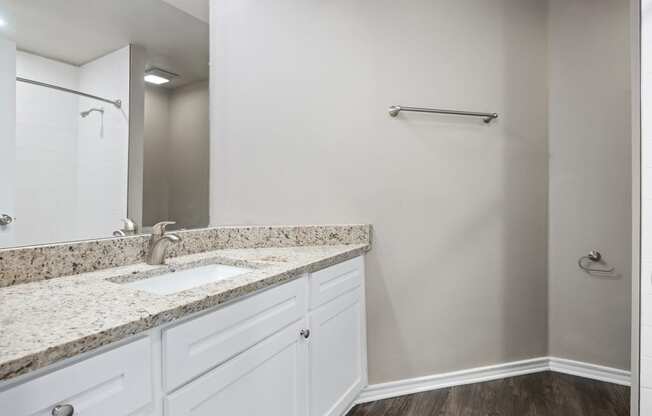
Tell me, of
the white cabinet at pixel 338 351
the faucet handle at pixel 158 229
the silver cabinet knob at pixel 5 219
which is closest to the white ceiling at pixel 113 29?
the silver cabinet knob at pixel 5 219

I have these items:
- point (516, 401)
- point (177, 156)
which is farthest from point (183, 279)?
point (516, 401)

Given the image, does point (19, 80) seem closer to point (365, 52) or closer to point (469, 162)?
point (365, 52)

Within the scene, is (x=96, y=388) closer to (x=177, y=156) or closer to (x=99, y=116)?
(x=99, y=116)

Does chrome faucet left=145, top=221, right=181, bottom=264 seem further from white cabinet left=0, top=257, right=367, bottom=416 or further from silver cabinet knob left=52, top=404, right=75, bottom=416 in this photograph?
silver cabinet knob left=52, top=404, right=75, bottom=416

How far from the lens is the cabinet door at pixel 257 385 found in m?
0.89

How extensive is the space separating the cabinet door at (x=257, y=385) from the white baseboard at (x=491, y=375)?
0.73 metres

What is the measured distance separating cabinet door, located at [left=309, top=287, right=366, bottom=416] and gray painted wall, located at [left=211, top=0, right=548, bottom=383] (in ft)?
0.60

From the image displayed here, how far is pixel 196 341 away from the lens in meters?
0.90

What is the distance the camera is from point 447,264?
2.04m

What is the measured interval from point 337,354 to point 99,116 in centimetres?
133

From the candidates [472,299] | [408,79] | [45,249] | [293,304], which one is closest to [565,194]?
[472,299]

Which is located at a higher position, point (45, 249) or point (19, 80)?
point (19, 80)

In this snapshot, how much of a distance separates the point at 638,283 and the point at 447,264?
33.0 inches

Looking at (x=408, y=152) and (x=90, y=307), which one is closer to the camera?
(x=90, y=307)
